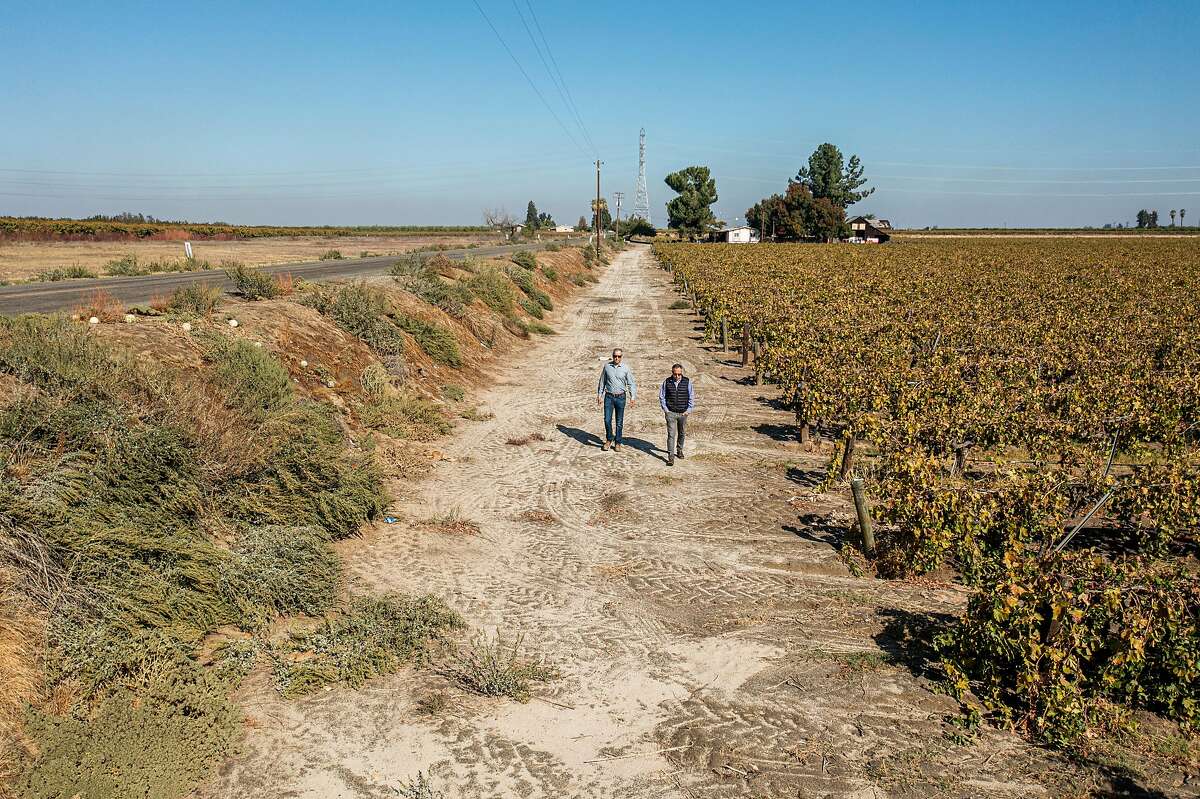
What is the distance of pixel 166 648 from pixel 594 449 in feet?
25.2

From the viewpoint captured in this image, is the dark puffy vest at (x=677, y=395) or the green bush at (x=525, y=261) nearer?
the dark puffy vest at (x=677, y=395)

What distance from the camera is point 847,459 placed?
1051 centimetres

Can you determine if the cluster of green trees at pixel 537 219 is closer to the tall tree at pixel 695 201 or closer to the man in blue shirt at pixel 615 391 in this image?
the tall tree at pixel 695 201

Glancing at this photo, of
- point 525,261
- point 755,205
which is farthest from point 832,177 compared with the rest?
point 525,261

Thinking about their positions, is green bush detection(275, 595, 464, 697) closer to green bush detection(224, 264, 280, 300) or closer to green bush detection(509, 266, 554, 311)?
green bush detection(224, 264, 280, 300)

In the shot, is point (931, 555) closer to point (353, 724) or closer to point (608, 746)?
point (608, 746)

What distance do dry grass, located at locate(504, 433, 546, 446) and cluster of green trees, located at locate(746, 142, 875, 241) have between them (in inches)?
4045

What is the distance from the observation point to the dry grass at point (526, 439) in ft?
41.1

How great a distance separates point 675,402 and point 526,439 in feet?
10.4

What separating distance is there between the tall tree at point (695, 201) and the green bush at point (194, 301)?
4799 inches

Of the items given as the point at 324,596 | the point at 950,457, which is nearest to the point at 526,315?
the point at 950,457

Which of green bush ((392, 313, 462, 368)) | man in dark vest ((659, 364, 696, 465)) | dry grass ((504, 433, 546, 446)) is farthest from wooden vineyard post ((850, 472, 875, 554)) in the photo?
green bush ((392, 313, 462, 368))

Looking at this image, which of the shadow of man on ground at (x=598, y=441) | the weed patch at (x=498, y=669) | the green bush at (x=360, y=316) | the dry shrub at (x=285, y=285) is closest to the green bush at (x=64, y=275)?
the dry shrub at (x=285, y=285)

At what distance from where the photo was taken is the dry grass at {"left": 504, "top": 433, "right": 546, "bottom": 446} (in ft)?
41.1
